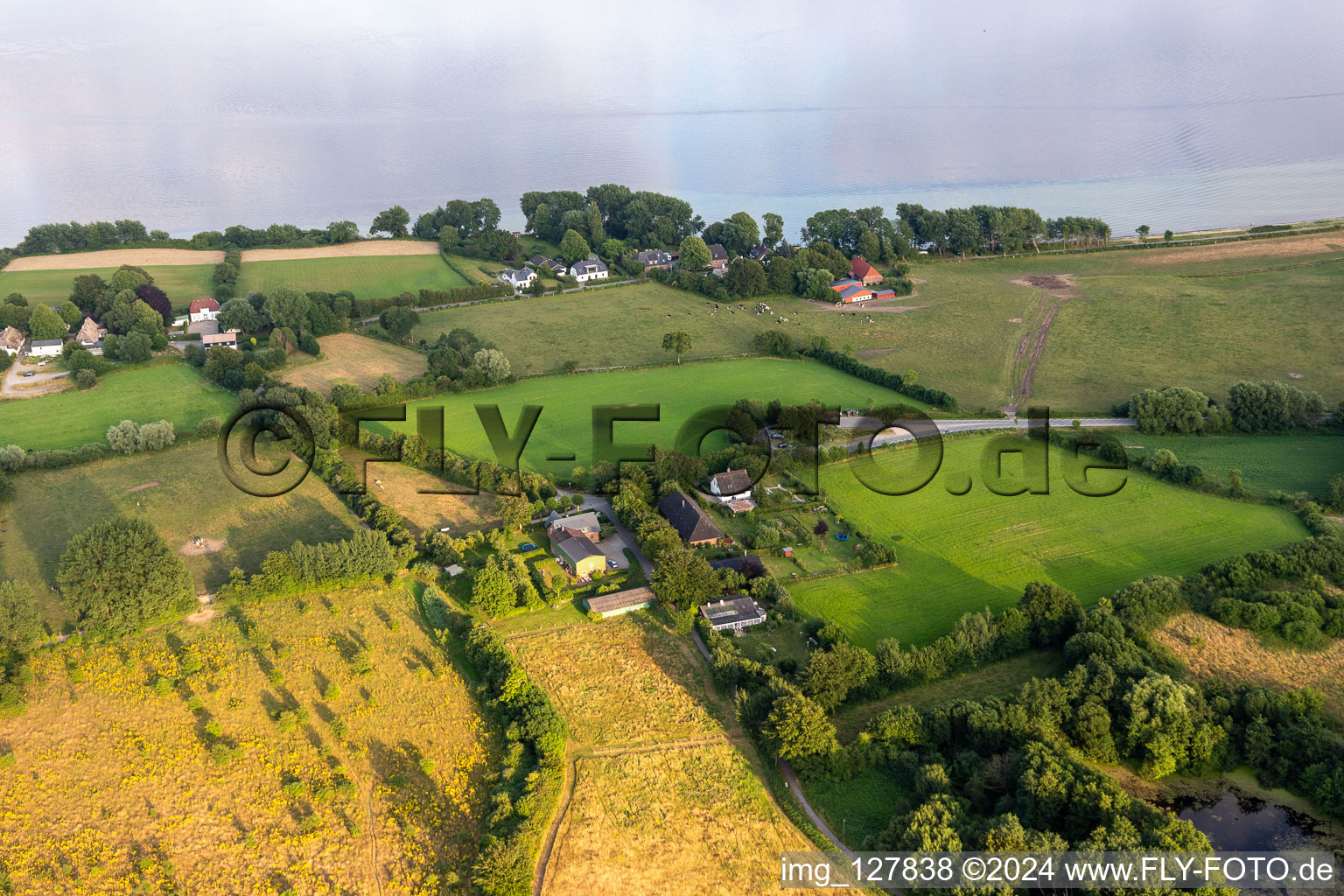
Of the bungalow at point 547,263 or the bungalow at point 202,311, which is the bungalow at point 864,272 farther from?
the bungalow at point 202,311

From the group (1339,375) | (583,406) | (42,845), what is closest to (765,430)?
(583,406)

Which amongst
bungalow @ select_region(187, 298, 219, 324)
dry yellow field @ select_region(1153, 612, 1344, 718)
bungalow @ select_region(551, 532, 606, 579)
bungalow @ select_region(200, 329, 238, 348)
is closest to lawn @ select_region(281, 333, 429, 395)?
bungalow @ select_region(200, 329, 238, 348)

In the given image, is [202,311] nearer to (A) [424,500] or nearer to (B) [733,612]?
(A) [424,500]

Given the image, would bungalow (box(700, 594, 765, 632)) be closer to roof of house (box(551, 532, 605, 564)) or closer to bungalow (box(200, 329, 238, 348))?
roof of house (box(551, 532, 605, 564))

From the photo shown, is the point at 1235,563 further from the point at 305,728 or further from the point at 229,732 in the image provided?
the point at 229,732

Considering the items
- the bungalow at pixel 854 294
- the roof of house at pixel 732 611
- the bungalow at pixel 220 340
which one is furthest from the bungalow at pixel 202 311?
the roof of house at pixel 732 611
